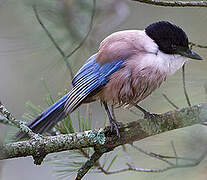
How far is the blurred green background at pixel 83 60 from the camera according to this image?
2.70 m

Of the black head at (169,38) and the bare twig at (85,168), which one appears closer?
the bare twig at (85,168)

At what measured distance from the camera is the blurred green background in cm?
270

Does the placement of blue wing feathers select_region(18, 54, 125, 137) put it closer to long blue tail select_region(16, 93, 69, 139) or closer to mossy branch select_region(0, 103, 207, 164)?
long blue tail select_region(16, 93, 69, 139)

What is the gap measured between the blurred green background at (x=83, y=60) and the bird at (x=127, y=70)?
0.10m

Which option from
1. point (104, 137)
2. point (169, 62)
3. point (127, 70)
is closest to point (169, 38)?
point (169, 62)

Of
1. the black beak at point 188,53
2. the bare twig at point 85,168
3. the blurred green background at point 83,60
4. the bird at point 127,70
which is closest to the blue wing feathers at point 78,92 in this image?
the bird at point 127,70

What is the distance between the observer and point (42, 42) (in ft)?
12.0

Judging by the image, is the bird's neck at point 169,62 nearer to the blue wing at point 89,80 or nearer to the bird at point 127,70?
the bird at point 127,70

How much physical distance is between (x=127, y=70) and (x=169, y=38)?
336mm

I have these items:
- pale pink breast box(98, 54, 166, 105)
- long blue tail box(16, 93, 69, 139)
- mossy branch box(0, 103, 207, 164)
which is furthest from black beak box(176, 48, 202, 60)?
long blue tail box(16, 93, 69, 139)

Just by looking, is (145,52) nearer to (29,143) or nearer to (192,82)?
(192,82)

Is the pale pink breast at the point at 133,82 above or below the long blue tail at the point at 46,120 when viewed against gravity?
above

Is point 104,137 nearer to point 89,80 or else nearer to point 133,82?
point 133,82

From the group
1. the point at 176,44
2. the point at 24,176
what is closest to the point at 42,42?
the point at 176,44
